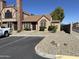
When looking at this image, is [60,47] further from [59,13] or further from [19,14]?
[59,13]

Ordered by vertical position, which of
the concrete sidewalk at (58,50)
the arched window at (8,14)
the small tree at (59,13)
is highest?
the small tree at (59,13)

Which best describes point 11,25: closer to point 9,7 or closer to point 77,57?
point 9,7

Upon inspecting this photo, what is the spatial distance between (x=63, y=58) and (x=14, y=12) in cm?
4106

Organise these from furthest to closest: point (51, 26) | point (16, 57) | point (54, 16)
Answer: point (54, 16), point (51, 26), point (16, 57)

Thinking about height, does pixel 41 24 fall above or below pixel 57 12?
below

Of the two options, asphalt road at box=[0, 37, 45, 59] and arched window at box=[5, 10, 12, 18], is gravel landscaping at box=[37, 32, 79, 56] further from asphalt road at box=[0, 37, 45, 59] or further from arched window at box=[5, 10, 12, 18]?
arched window at box=[5, 10, 12, 18]

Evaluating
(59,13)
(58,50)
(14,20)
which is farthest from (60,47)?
(59,13)

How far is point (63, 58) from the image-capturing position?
10.7 meters

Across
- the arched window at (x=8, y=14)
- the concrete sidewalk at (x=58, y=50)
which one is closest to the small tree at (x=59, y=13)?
the arched window at (x=8, y=14)

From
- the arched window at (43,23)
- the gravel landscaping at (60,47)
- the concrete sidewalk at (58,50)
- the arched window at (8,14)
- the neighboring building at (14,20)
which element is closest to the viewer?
the concrete sidewalk at (58,50)

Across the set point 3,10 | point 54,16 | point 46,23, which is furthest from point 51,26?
point 54,16

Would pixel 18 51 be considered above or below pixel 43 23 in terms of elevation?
below

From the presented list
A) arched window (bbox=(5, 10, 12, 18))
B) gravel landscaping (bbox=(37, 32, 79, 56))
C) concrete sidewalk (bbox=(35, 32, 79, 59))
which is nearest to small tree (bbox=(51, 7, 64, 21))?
arched window (bbox=(5, 10, 12, 18))

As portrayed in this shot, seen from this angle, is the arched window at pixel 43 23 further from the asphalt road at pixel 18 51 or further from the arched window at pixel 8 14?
the asphalt road at pixel 18 51
